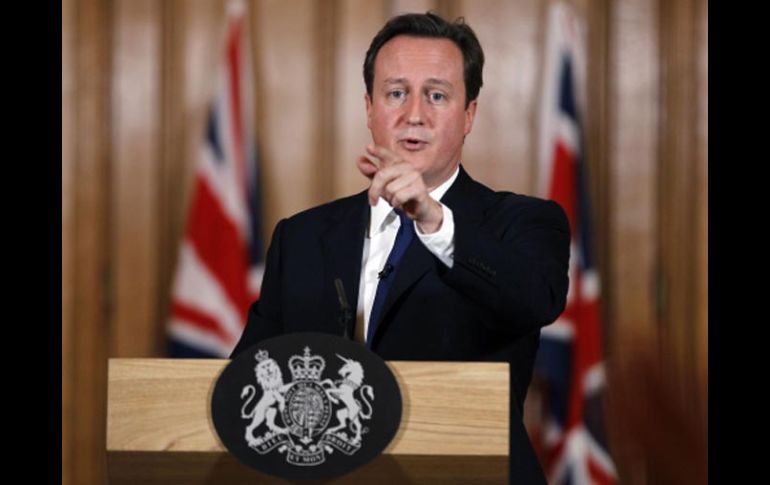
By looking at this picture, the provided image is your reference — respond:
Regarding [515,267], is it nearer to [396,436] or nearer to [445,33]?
[396,436]

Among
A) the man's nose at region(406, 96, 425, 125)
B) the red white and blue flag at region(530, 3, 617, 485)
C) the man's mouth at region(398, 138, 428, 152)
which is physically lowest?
the red white and blue flag at region(530, 3, 617, 485)

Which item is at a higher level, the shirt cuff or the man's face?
the man's face

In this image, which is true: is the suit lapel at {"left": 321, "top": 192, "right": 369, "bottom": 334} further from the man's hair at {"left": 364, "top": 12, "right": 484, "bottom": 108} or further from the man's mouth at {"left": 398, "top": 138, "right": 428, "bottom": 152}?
the man's hair at {"left": 364, "top": 12, "right": 484, "bottom": 108}

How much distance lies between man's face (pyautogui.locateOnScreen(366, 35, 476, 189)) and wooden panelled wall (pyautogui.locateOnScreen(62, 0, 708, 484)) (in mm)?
1133

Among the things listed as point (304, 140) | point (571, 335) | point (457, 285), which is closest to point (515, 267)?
point (457, 285)

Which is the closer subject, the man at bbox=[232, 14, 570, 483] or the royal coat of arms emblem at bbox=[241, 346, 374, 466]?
the royal coat of arms emblem at bbox=[241, 346, 374, 466]

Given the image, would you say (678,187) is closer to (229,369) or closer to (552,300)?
(552,300)

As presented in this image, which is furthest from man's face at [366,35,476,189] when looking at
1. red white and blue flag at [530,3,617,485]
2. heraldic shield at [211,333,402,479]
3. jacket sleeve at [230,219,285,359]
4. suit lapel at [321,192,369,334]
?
red white and blue flag at [530,3,617,485]

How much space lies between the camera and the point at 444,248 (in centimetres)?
168

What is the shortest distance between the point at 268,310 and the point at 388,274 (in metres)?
0.31

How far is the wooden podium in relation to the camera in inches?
55.6

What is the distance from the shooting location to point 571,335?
10.7 ft

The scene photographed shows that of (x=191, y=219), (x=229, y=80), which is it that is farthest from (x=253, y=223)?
(x=229, y=80)

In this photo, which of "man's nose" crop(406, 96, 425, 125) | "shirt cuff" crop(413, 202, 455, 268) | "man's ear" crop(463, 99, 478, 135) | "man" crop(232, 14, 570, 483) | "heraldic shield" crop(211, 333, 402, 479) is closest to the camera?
"heraldic shield" crop(211, 333, 402, 479)
